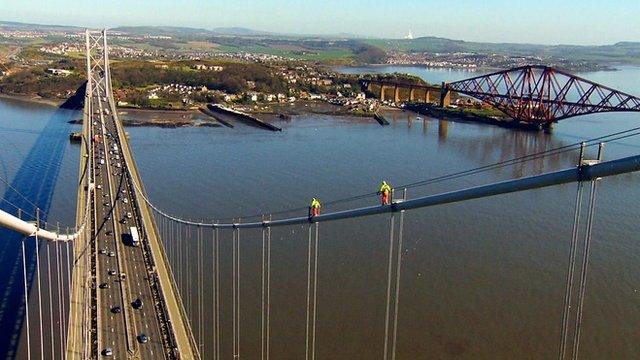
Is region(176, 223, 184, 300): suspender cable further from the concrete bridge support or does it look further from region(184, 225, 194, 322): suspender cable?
the concrete bridge support

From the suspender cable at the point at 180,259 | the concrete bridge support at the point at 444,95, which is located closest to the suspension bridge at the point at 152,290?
the suspender cable at the point at 180,259

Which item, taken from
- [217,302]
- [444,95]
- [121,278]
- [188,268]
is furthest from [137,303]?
[444,95]

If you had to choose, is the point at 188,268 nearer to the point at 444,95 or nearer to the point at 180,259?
the point at 180,259

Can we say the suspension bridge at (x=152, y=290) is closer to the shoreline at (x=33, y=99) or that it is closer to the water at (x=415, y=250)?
the water at (x=415, y=250)

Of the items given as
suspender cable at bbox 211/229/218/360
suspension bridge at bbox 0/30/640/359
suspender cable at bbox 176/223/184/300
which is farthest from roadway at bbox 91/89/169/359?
suspender cable at bbox 211/229/218/360

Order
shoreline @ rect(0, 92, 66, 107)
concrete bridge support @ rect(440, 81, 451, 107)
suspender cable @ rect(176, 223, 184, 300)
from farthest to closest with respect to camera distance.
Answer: concrete bridge support @ rect(440, 81, 451, 107) < shoreline @ rect(0, 92, 66, 107) < suspender cable @ rect(176, 223, 184, 300)

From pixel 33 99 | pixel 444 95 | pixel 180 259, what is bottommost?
pixel 180 259

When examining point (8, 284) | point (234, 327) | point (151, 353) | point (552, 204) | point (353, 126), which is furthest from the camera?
point (353, 126)

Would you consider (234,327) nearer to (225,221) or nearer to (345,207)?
(225,221)

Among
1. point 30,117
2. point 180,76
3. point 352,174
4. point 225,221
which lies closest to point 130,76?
point 180,76
